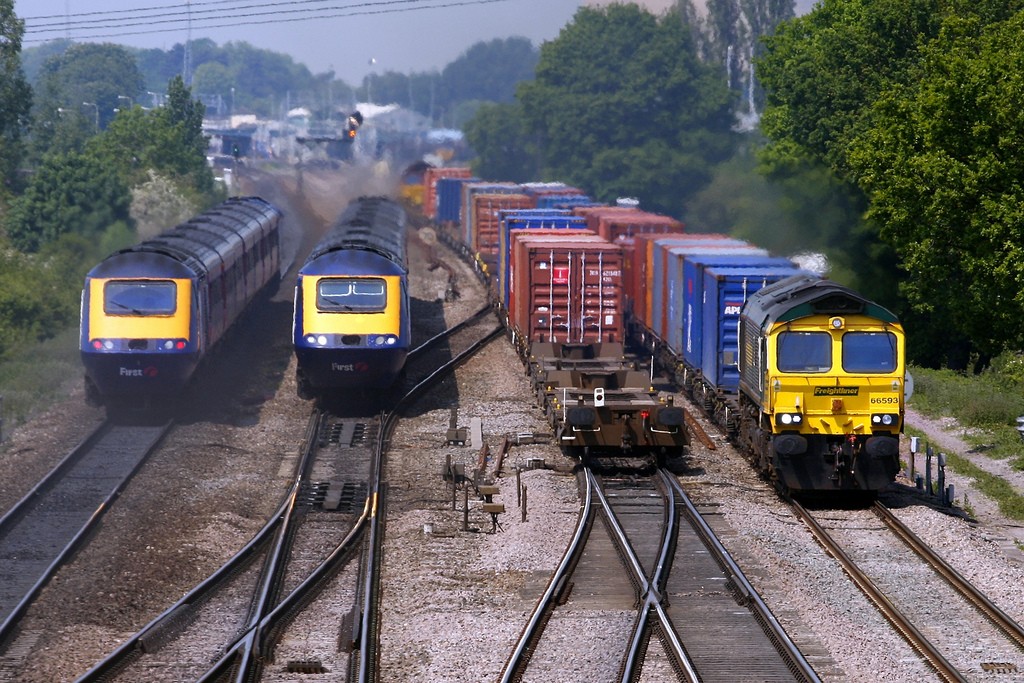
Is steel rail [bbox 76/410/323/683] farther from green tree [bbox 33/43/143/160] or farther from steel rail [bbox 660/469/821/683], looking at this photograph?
green tree [bbox 33/43/143/160]

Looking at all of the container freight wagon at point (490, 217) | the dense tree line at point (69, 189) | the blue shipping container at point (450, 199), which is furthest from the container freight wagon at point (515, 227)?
the blue shipping container at point (450, 199)

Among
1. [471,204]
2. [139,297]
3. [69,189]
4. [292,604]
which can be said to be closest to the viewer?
[292,604]

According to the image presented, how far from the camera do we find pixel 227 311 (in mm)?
31594

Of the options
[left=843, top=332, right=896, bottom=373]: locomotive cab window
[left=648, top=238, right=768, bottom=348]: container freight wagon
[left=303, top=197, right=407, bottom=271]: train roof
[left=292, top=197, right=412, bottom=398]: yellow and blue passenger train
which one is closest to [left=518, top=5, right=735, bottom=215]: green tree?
[left=303, top=197, right=407, bottom=271]: train roof

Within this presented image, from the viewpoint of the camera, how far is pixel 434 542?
18.5 m

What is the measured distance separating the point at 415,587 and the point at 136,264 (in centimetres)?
1280

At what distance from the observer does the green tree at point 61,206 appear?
57.0m

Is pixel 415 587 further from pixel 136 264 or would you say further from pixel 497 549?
pixel 136 264

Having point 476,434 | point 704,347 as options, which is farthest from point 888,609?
point 704,347

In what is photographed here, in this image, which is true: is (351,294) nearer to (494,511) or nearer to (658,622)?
(494,511)

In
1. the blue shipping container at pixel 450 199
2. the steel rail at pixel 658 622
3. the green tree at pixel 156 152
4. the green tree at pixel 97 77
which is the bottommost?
the steel rail at pixel 658 622

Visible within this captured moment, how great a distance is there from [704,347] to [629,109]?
6622 cm

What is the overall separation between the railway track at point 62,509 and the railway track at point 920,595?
9743 mm

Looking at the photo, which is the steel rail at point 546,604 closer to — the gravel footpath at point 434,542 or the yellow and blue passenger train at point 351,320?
the gravel footpath at point 434,542
